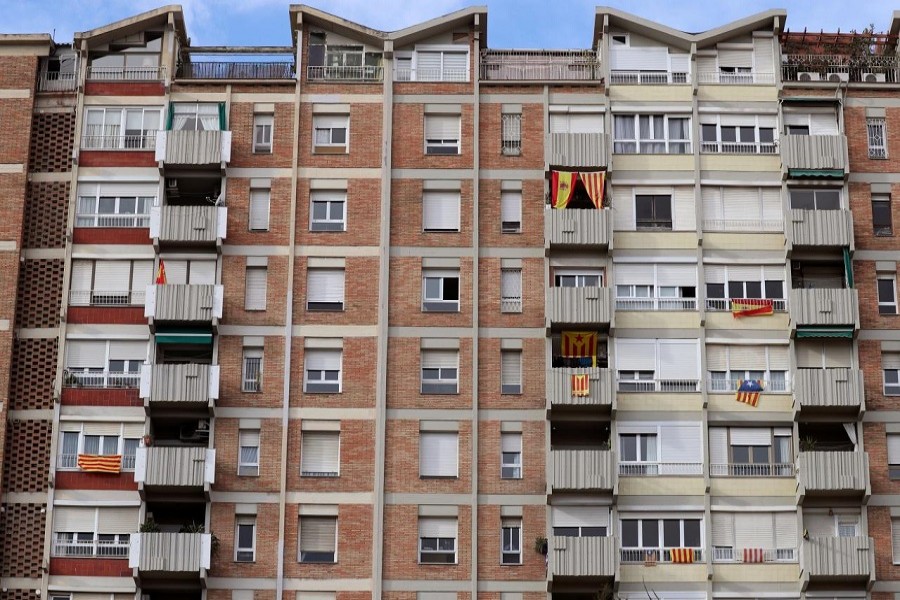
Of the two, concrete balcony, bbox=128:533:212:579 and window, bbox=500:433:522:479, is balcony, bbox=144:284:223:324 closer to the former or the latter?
concrete balcony, bbox=128:533:212:579

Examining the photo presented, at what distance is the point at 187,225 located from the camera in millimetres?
67062

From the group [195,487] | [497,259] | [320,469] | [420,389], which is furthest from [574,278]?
[195,487]

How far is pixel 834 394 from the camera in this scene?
64.9m

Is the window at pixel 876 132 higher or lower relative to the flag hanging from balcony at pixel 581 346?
higher

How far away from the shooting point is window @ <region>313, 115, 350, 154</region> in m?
69.1

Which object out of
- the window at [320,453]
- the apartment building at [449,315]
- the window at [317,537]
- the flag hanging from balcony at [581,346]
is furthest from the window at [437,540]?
the flag hanging from balcony at [581,346]

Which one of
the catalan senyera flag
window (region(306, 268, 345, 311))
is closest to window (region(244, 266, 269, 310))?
window (region(306, 268, 345, 311))

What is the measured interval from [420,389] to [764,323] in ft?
42.2

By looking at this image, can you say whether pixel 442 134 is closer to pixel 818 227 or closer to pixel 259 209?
pixel 259 209

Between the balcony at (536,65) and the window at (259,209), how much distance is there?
10.0 m

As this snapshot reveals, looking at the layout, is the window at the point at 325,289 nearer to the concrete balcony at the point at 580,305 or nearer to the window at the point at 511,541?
the concrete balcony at the point at 580,305

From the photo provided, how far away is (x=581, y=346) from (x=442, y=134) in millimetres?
10010

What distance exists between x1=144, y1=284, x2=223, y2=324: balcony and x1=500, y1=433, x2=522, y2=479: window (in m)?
11.3

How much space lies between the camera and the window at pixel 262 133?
6912cm
